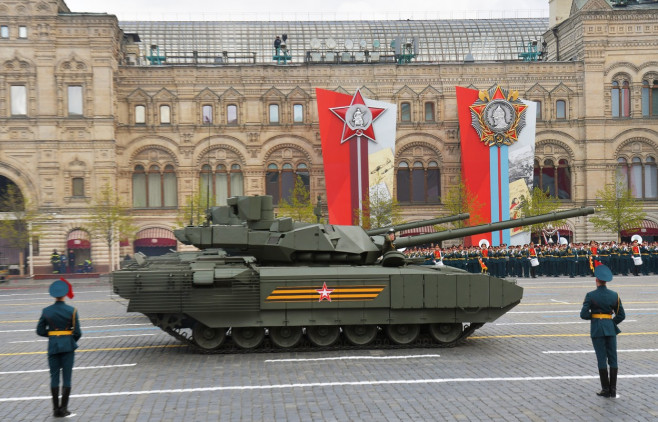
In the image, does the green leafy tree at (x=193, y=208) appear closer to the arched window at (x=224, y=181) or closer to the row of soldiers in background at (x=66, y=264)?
the arched window at (x=224, y=181)

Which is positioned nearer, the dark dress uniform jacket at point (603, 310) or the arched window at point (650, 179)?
Result: the dark dress uniform jacket at point (603, 310)

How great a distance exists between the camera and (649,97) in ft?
164

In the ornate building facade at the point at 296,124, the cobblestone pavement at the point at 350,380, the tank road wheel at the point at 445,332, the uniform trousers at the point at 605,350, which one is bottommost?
the cobblestone pavement at the point at 350,380

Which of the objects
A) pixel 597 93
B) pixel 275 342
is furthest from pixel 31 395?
pixel 597 93

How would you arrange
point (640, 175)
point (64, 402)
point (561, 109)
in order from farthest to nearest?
point (561, 109), point (640, 175), point (64, 402)

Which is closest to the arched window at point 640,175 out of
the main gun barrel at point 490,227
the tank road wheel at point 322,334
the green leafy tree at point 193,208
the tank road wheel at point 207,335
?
the green leafy tree at point 193,208

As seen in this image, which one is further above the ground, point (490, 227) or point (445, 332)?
point (490, 227)

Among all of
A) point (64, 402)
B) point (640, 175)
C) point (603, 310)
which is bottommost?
point (64, 402)

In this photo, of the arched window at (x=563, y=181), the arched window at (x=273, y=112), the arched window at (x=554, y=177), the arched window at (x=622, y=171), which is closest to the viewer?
the arched window at (x=273, y=112)

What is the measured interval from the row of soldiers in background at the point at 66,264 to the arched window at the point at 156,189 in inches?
215

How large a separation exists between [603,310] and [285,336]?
685 centimetres

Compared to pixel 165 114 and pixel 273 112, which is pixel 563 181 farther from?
pixel 165 114

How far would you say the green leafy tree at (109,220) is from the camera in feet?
141

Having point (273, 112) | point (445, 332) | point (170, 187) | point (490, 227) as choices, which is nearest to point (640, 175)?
point (273, 112)
